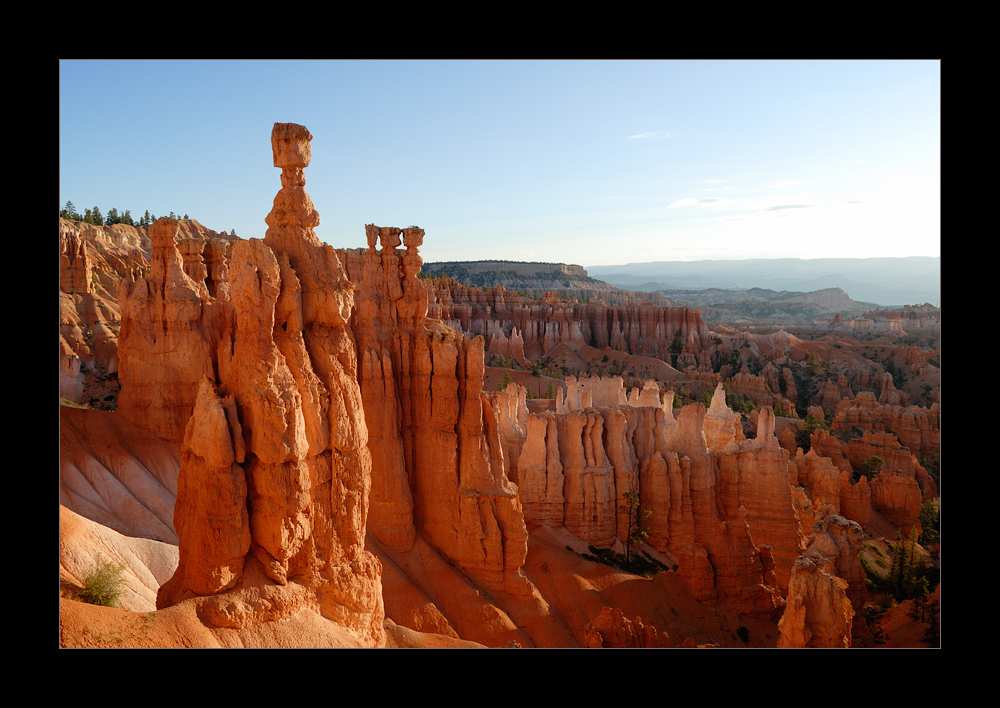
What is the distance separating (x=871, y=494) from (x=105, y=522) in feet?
126

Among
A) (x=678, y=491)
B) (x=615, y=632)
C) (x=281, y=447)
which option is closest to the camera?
(x=281, y=447)

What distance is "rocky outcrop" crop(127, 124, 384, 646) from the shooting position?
375 inches

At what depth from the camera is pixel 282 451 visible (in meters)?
9.67

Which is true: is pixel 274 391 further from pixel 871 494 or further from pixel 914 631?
pixel 871 494

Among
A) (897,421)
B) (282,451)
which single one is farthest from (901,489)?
(282,451)

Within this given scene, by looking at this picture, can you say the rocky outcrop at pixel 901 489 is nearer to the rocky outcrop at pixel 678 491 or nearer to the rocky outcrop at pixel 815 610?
the rocky outcrop at pixel 678 491

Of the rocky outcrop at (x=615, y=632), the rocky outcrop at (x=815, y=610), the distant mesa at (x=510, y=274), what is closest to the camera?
the rocky outcrop at (x=815, y=610)

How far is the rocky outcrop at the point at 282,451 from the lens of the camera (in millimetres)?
9531

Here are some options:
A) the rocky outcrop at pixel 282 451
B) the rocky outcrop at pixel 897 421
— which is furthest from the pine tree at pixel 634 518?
the rocky outcrop at pixel 897 421

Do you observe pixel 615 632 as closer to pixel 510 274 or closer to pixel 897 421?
pixel 897 421

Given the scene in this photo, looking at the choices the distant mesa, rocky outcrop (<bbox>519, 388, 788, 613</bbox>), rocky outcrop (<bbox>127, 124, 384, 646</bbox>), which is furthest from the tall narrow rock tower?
the distant mesa

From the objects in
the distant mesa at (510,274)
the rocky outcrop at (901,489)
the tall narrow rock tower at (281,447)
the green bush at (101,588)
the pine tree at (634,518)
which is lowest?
the rocky outcrop at (901,489)

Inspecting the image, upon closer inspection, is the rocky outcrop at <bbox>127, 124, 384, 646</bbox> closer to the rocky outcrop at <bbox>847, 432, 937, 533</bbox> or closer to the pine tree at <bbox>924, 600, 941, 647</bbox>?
the pine tree at <bbox>924, 600, 941, 647</bbox>

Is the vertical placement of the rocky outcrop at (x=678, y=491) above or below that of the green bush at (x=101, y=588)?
below
